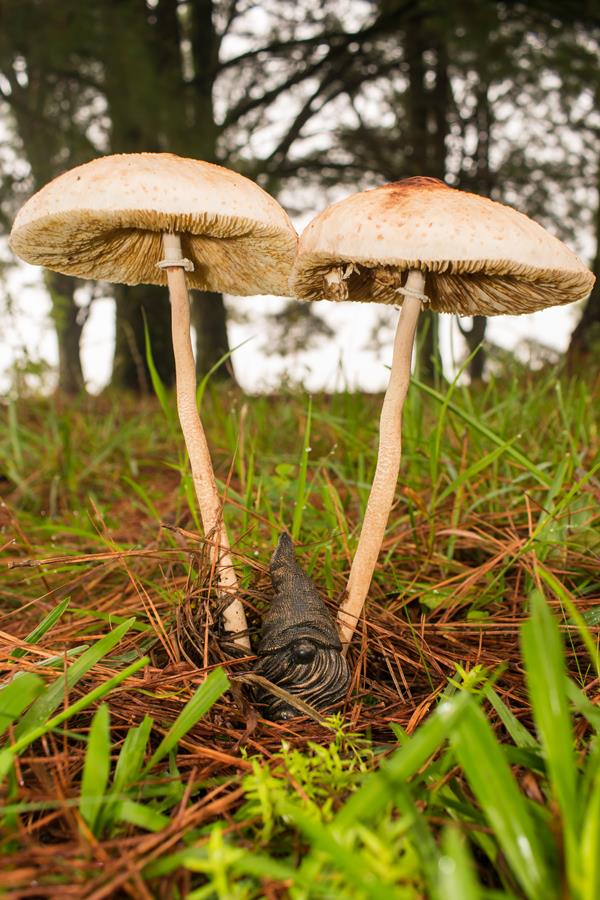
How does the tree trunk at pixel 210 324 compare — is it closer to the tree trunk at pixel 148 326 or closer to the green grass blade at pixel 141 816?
the tree trunk at pixel 148 326

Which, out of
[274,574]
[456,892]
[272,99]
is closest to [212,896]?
[456,892]

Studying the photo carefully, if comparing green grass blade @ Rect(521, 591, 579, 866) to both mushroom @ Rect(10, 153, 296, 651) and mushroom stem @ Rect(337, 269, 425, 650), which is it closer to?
mushroom stem @ Rect(337, 269, 425, 650)

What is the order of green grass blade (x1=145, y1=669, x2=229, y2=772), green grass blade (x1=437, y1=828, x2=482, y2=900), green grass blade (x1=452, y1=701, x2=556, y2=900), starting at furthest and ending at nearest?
1. green grass blade (x1=145, y1=669, x2=229, y2=772)
2. green grass blade (x1=452, y1=701, x2=556, y2=900)
3. green grass blade (x1=437, y1=828, x2=482, y2=900)

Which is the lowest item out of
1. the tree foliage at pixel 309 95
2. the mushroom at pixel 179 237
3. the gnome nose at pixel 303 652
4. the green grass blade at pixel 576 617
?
the gnome nose at pixel 303 652

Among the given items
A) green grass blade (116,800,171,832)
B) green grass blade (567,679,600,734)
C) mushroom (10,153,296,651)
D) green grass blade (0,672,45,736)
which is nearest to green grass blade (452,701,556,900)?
green grass blade (567,679,600,734)

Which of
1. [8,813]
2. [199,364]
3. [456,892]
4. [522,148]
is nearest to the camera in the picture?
[456,892]

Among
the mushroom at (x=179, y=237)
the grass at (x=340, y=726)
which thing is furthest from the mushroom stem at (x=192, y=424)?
the grass at (x=340, y=726)

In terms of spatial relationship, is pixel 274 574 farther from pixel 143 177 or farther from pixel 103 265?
pixel 103 265
